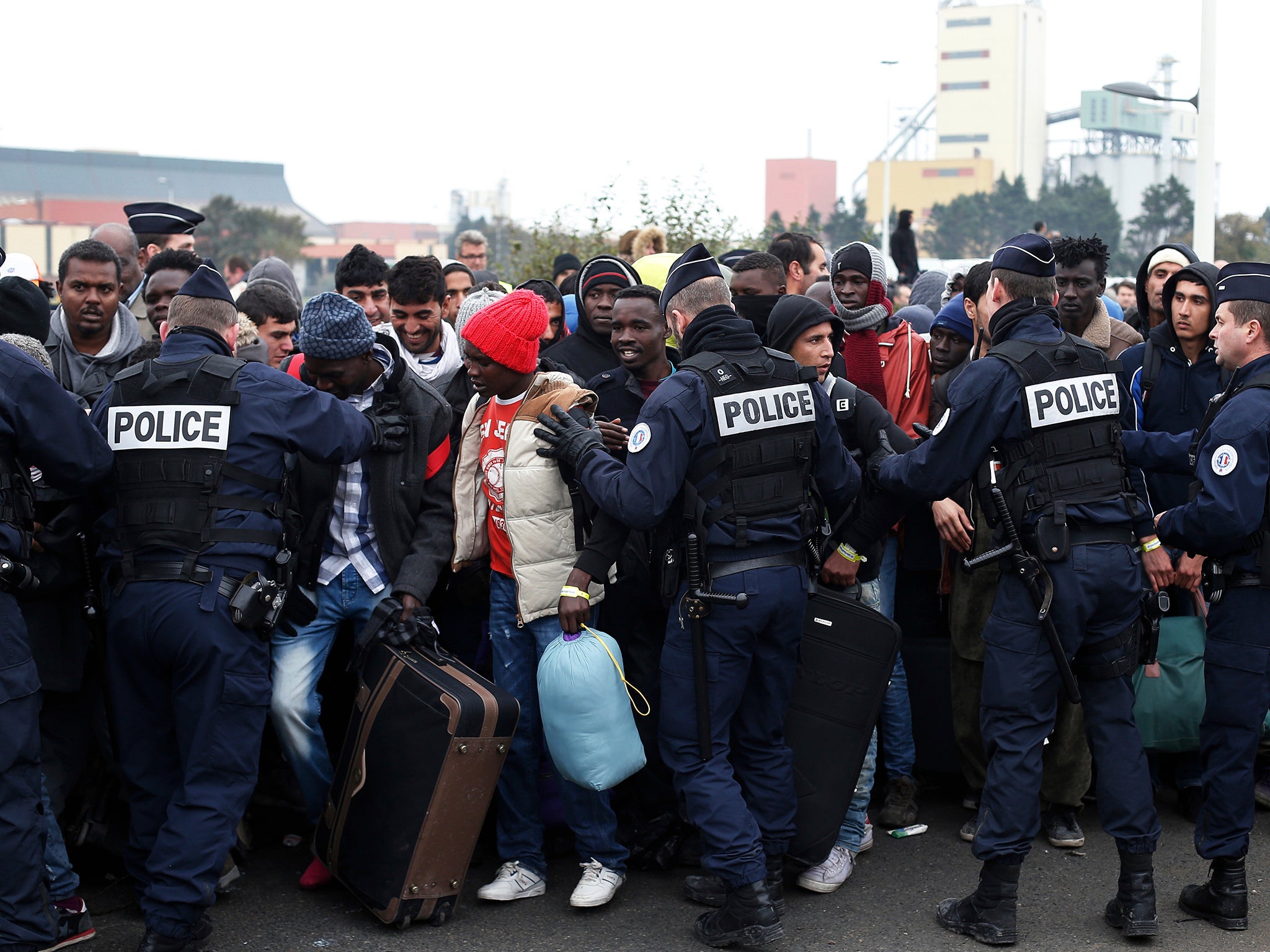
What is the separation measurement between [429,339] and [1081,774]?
10.7 ft

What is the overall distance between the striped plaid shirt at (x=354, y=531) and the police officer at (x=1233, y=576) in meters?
2.82

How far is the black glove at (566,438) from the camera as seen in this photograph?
164 inches

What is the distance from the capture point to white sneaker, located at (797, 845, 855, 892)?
4.53m

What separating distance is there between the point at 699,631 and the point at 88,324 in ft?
9.80

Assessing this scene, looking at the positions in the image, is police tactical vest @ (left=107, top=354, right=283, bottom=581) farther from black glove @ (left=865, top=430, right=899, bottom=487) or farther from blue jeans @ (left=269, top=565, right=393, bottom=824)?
black glove @ (left=865, top=430, right=899, bottom=487)

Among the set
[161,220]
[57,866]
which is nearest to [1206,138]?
[161,220]

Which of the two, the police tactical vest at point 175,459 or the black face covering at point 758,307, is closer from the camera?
the police tactical vest at point 175,459

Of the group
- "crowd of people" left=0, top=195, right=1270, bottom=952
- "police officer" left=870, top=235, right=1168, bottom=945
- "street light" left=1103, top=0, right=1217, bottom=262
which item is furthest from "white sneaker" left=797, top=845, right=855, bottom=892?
"street light" left=1103, top=0, right=1217, bottom=262

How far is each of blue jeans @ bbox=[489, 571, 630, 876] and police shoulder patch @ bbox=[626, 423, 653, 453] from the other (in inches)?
28.7

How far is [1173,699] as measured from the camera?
5086 millimetres

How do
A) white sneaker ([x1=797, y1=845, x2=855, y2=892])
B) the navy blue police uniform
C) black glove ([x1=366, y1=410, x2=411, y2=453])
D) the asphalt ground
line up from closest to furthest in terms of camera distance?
the navy blue police uniform, the asphalt ground, black glove ([x1=366, y1=410, x2=411, y2=453]), white sneaker ([x1=797, y1=845, x2=855, y2=892])

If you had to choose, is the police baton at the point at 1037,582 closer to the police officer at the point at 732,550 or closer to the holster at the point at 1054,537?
the holster at the point at 1054,537

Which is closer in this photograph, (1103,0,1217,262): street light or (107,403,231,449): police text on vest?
(107,403,231,449): police text on vest

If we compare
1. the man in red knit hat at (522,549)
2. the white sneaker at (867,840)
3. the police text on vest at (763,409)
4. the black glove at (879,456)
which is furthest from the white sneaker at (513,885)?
the black glove at (879,456)
